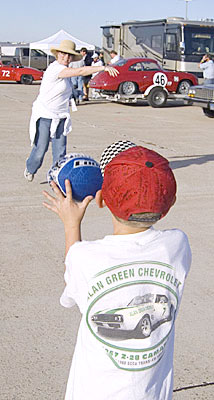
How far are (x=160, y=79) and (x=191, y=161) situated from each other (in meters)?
10.7

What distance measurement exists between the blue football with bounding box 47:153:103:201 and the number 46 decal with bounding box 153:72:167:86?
17.9 metres

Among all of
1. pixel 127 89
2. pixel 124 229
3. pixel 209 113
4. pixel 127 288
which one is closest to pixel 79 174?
pixel 124 229

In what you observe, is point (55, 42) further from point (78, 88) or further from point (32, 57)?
point (78, 88)

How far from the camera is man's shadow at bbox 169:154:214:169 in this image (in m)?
9.91

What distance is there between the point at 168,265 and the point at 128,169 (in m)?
0.34

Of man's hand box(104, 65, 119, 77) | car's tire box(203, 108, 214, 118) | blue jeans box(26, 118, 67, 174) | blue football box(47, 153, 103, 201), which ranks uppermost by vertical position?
man's hand box(104, 65, 119, 77)

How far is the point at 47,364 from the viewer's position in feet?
11.9

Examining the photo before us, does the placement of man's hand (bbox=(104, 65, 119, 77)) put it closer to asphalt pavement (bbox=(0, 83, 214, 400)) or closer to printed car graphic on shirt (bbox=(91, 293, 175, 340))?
asphalt pavement (bbox=(0, 83, 214, 400))

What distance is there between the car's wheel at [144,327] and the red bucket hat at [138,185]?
1.05 feet

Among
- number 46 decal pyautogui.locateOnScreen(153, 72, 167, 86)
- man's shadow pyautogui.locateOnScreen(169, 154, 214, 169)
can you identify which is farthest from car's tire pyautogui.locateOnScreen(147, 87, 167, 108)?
man's shadow pyautogui.locateOnScreen(169, 154, 214, 169)

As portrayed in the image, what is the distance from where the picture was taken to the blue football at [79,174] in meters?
2.54

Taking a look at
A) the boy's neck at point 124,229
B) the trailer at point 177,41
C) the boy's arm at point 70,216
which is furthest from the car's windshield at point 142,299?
the trailer at point 177,41

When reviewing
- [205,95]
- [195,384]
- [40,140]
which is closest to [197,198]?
[40,140]

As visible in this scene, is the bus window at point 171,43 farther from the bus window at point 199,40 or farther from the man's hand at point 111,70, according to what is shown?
the man's hand at point 111,70
